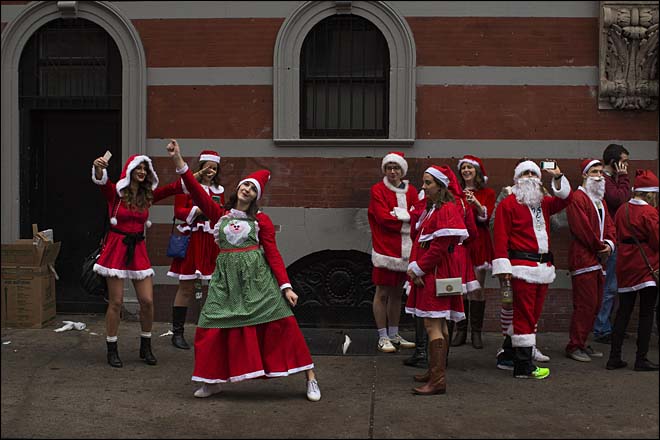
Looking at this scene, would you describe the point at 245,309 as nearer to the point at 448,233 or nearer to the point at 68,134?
the point at 448,233

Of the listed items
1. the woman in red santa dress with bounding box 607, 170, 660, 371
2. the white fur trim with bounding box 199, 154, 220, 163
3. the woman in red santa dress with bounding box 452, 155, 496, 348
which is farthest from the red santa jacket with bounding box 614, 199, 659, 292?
the white fur trim with bounding box 199, 154, 220, 163

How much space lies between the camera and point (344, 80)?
34.3 ft

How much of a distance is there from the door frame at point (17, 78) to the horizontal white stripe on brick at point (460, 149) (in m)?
0.86

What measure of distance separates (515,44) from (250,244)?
4637 millimetres

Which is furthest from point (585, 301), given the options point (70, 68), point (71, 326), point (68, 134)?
point (70, 68)

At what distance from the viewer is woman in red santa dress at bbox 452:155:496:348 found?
9.02 meters

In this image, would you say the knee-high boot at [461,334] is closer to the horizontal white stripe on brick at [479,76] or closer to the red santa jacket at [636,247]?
the red santa jacket at [636,247]

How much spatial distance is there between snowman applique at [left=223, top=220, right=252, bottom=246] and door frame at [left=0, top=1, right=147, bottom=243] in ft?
11.9

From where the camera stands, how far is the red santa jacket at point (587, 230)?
865 centimetres

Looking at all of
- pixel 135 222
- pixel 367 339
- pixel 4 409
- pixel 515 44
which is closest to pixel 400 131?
pixel 515 44

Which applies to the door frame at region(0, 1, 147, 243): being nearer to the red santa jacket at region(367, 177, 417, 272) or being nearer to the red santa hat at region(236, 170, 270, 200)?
the red santa jacket at region(367, 177, 417, 272)

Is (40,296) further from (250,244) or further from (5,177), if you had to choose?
(250,244)

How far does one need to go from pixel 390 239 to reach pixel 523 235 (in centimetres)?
147

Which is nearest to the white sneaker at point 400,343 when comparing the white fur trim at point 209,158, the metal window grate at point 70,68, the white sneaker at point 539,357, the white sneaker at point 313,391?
the white sneaker at point 539,357
